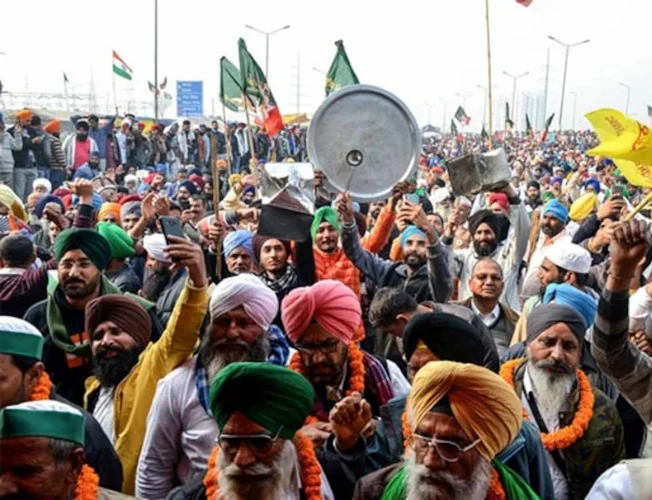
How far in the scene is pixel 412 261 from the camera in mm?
6047

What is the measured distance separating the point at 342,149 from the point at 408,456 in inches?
134

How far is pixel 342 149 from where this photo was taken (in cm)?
602

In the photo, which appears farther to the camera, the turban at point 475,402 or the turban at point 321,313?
the turban at point 321,313

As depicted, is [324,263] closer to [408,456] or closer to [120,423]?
[120,423]

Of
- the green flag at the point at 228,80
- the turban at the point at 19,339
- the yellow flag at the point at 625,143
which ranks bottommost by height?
the turban at the point at 19,339

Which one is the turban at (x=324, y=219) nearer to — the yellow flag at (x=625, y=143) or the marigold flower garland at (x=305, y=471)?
the yellow flag at (x=625, y=143)

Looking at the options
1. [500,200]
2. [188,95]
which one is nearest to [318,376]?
[500,200]

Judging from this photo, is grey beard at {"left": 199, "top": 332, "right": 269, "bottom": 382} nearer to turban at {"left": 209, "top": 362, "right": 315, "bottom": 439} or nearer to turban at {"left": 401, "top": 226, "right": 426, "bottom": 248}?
turban at {"left": 209, "top": 362, "right": 315, "bottom": 439}

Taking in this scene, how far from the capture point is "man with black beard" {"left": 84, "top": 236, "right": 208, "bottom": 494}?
3.56 meters

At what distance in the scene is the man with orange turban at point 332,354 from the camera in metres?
3.56

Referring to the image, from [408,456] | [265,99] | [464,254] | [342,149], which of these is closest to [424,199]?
[265,99]

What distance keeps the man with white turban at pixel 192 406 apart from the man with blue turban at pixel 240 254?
2.11m

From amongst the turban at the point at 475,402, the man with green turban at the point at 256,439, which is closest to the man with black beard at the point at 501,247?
the turban at the point at 475,402

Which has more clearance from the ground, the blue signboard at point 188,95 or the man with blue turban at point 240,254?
the blue signboard at point 188,95
